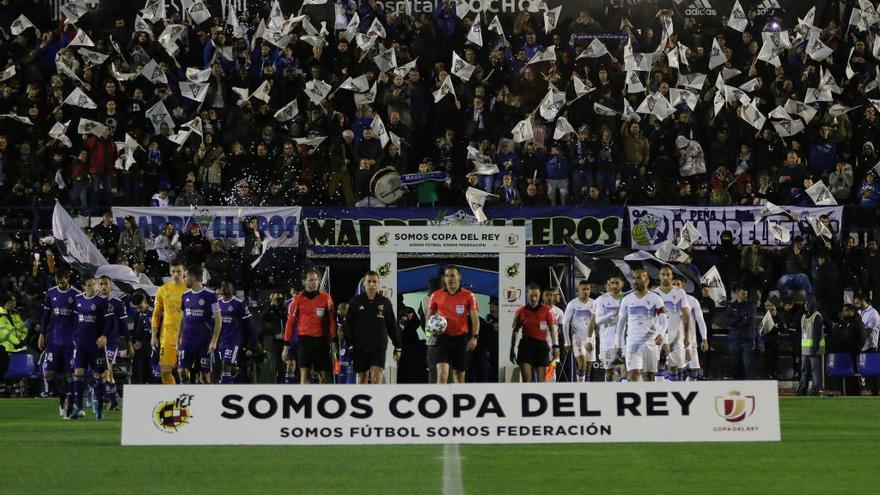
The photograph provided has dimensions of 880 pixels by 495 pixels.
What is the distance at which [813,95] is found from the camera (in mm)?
32594

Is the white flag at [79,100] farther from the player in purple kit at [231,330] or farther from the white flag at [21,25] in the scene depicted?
the player in purple kit at [231,330]

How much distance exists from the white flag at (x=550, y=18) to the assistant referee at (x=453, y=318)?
529 inches

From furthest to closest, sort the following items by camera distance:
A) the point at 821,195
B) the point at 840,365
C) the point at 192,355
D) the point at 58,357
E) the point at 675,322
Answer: the point at 821,195, the point at 840,365, the point at 675,322, the point at 192,355, the point at 58,357

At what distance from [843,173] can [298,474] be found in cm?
2106

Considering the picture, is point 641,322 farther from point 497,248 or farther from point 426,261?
point 426,261

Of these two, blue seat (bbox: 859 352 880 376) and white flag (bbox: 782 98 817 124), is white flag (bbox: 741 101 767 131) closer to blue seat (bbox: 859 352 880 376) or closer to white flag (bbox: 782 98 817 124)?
white flag (bbox: 782 98 817 124)

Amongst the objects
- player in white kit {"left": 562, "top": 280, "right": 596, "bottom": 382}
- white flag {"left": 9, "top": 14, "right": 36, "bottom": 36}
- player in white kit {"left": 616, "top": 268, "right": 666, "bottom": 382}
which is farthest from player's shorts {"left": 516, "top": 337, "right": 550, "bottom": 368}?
white flag {"left": 9, "top": 14, "right": 36, "bottom": 36}

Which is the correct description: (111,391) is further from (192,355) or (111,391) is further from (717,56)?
(717,56)

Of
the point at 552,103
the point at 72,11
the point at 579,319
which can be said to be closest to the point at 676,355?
the point at 579,319

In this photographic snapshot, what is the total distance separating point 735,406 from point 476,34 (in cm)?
1942

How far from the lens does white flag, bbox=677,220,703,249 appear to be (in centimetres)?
2975

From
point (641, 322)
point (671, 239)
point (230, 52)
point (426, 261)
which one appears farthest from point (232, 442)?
point (230, 52)

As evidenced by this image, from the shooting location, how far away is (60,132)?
31.2 meters

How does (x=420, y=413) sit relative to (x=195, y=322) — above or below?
below
